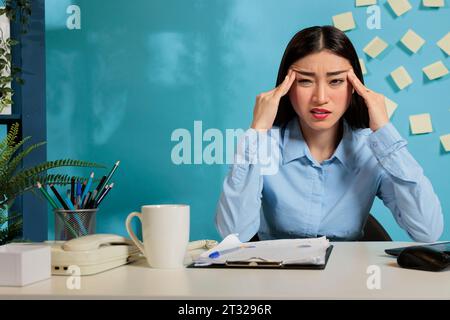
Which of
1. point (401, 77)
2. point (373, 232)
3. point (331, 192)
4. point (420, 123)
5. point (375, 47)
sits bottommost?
point (373, 232)

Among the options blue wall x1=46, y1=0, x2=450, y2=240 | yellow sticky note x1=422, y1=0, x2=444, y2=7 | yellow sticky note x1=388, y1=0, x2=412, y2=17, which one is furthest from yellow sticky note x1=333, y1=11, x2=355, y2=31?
yellow sticky note x1=422, y1=0, x2=444, y2=7

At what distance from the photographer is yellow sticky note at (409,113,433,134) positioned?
2.32 meters

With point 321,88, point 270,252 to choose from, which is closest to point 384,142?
point 321,88

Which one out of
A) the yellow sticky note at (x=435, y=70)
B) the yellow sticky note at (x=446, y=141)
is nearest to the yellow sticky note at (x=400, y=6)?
the yellow sticky note at (x=435, y=70)

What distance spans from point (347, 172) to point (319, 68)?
1.03ft

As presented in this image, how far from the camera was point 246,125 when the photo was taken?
2383mm

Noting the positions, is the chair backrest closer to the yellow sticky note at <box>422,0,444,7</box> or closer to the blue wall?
the blue wall

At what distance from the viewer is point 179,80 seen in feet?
7.89

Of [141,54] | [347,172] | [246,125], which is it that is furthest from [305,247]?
[141,54]

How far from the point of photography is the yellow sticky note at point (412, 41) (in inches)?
91.7

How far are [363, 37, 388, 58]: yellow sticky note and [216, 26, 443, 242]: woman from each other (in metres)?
0.56

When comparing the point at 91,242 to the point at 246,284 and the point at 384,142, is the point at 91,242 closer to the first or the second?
the point at 246,284

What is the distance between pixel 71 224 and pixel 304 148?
0.76m
